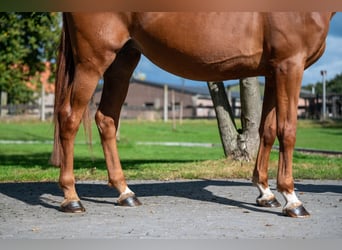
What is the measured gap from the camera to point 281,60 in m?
4.71

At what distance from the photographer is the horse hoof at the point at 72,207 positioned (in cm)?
511

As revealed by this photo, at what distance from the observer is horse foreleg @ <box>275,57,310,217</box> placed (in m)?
4.68

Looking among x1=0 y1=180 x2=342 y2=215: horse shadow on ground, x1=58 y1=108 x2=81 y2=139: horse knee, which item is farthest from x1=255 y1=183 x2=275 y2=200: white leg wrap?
x1=58 y1=108 x2=81 y2=139: horse knee

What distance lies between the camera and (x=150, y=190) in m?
6.87

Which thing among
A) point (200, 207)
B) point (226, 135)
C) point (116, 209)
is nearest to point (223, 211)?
point (200, 207)

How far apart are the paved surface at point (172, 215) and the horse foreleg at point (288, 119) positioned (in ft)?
0.60

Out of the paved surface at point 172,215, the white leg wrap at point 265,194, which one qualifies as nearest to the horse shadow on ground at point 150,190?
the paved surface at point 172,215

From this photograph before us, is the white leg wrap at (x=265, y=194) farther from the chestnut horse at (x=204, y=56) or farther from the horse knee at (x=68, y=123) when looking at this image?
the horse knee at (x=68, y=123)

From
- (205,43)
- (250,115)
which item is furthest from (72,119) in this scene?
(250,115)

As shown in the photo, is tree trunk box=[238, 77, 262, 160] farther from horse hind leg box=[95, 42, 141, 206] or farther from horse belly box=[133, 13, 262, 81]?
→ horse belly box=[133, 13, 262, 81]

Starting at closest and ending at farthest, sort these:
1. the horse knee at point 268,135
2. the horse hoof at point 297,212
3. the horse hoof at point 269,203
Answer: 1. the horse hoof at point 297,212
2. the horse hoof at point 269,203
3. the horse knee at point 268,135

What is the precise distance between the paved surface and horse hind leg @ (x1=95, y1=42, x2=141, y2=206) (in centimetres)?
56

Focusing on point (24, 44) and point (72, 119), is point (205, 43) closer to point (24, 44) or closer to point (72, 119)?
point (72, 119)
